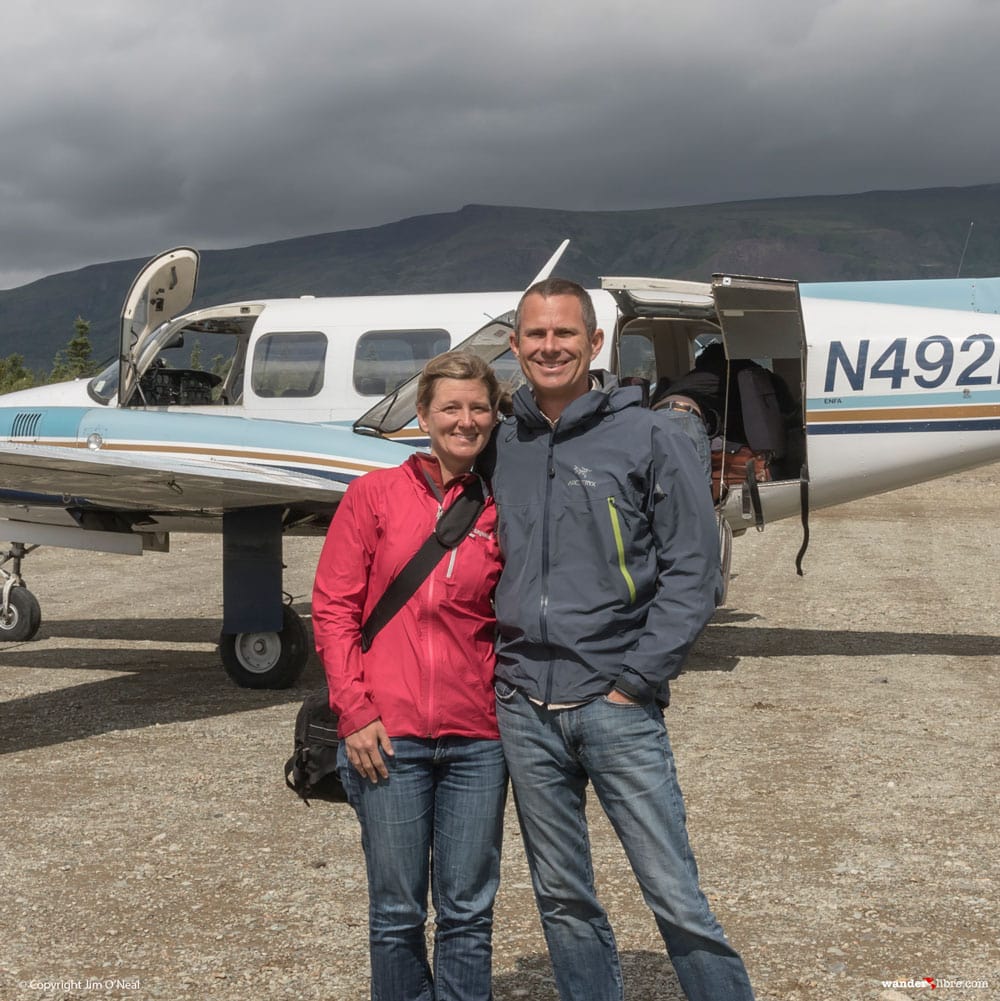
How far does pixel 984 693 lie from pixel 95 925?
6.23 metres

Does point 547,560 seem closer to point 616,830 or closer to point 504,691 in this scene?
point 504,691

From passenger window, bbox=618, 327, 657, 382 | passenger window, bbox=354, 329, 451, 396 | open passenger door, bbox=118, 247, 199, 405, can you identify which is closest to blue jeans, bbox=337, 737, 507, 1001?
passenger window, bbox=354, 329, 451, 396

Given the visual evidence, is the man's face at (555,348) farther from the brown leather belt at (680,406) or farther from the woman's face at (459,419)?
the brown leather belt at (680,406)

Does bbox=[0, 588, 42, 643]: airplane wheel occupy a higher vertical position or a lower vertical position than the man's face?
lower

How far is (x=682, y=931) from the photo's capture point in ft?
9.38

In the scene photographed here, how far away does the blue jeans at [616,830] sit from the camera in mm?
2850

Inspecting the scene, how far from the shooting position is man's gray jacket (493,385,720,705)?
283cm

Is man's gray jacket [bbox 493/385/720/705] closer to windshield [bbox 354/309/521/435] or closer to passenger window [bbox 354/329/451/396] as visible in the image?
windshield [bbox 354/309/521/435]

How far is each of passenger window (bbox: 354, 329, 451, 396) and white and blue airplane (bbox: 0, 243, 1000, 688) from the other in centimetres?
1

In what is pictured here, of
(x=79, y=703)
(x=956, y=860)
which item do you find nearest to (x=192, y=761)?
(x=79, y=703)

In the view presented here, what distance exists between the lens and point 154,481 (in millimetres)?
7754

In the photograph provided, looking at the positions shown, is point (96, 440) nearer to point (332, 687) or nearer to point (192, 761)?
point (192, 761)

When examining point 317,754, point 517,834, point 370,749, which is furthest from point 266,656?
point 370,749

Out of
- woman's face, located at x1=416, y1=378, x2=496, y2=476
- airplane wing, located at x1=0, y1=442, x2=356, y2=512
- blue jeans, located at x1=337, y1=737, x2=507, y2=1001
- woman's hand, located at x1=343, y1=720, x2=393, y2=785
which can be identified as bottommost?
blue jeans, located at x1=337, y1=737, x2=507, y2=1001
